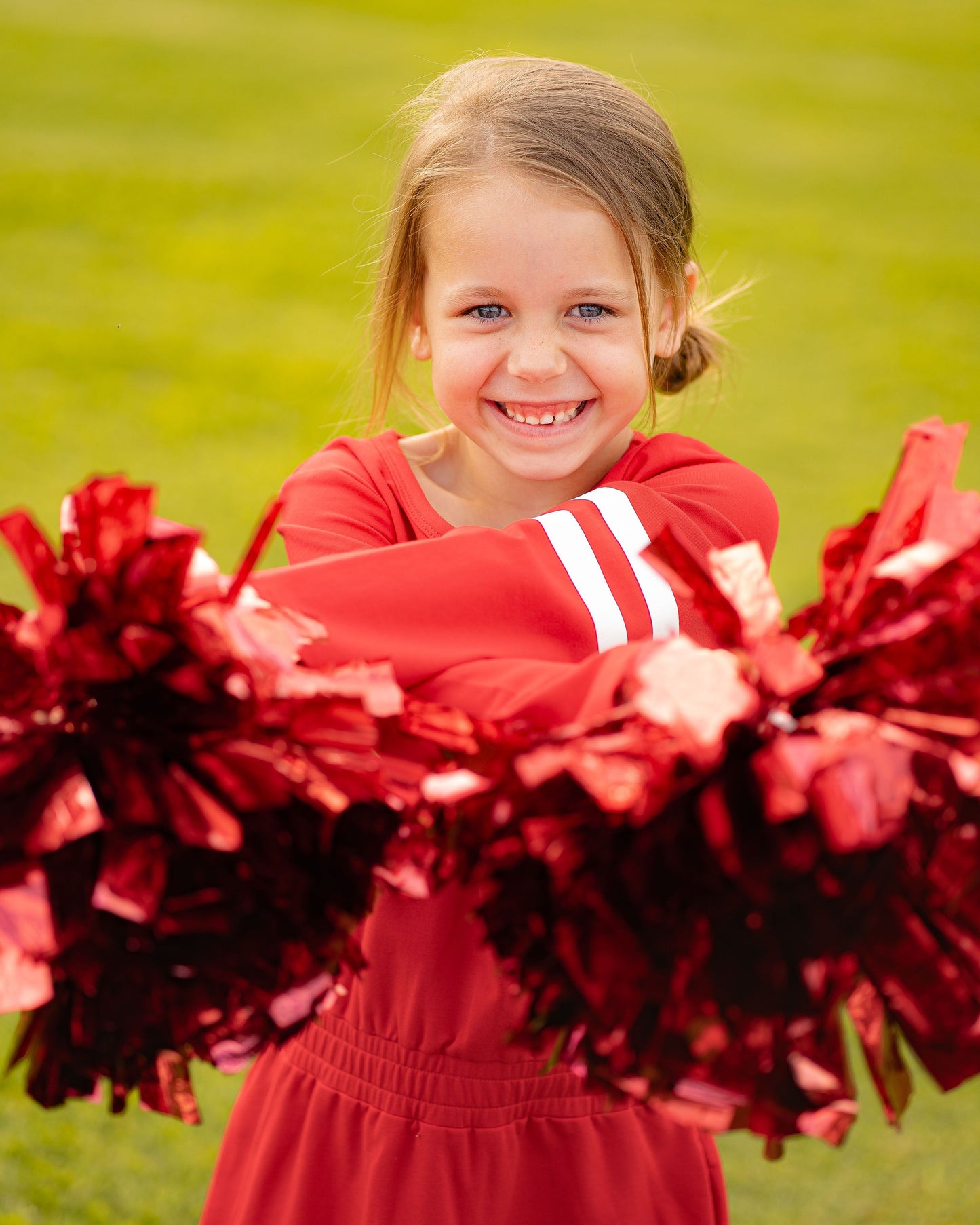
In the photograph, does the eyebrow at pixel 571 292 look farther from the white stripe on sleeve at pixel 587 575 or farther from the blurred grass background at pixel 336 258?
the blurred grass background at pixel 336 258

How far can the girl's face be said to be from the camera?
83 cm

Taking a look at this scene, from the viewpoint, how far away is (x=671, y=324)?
970 millimetres

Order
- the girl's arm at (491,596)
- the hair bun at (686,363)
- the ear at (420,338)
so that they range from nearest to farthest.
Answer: the girl's arm at (491,596) < the ear at (420,338) < the hair bun at (686,363)

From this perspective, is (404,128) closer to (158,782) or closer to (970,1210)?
(158,782)

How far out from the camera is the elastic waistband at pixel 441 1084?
31.2 inches

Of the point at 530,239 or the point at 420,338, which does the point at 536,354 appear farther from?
the point at 420,338

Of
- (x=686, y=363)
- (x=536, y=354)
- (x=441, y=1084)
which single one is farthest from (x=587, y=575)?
(x=686, y=363)

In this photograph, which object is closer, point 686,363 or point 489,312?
point 489,312

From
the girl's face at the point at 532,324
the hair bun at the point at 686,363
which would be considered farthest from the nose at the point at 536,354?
the hair bun at the point at 686,363

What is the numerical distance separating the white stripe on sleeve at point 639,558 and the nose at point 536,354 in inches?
5.8

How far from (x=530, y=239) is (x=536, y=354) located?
68 millimetres

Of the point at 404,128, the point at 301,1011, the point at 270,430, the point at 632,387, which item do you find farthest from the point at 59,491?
the point at 301,1011

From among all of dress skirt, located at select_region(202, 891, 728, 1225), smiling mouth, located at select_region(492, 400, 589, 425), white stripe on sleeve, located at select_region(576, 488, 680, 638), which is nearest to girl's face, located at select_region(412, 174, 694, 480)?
smiling mouth, located at select_region(492, 400, 589, 425)

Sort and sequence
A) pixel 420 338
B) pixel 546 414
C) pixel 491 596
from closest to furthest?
pixel 491 596
pixel 546 414
pixel 420 338
